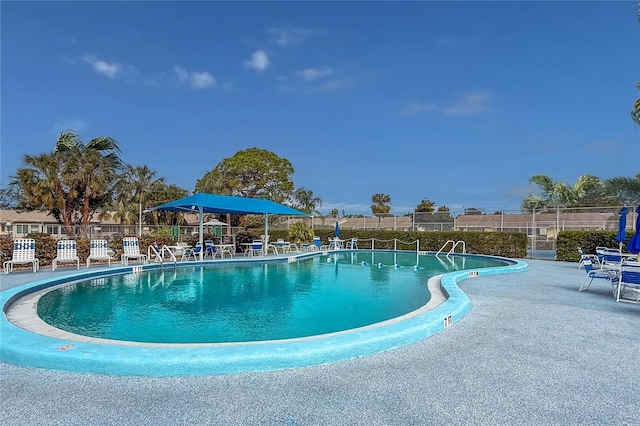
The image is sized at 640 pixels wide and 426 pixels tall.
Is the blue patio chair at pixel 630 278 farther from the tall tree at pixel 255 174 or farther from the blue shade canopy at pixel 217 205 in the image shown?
the tall tree at pixel 255 174

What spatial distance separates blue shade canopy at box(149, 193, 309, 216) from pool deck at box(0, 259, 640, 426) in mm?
9642

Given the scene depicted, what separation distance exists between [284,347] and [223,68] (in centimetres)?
2161

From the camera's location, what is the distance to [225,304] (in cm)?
653

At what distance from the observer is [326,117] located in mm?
30234

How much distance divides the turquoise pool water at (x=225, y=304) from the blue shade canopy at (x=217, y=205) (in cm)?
279

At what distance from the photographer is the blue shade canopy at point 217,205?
41.3 ft

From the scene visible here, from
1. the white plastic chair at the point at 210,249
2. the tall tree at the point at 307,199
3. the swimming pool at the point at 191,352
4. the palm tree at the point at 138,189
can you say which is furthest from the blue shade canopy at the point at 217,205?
the tall tree at the point at 307,199

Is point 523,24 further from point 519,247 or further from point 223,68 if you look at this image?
point 223,68

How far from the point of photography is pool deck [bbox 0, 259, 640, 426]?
93.2 inches

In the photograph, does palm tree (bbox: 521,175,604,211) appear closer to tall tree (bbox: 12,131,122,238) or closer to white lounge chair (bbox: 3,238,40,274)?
tall tree (bbox: 12,131,122,238)

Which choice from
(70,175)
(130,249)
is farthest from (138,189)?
(130,249)

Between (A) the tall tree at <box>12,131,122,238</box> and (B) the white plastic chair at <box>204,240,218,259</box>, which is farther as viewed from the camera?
(A) the tall tree at <box>12,131,122,238</box>

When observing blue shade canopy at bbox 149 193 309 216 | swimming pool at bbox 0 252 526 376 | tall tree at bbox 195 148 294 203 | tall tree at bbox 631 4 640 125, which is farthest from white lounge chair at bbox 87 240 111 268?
tall tree at bbox 195 148 294 203

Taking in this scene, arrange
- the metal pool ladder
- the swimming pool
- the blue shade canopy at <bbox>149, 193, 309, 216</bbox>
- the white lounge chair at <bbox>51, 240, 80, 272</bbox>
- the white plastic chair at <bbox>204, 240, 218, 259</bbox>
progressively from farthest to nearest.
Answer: the metal pool ladder < the white plastic chair at <bbox>204, 240, 218, 259</bbox> < the blue shade canopy at <bbox>149, 193, 309, 216</bbox> < the white lounge chair at <bbox>51, 240, 80, 272</bbox> < the swimming pool
